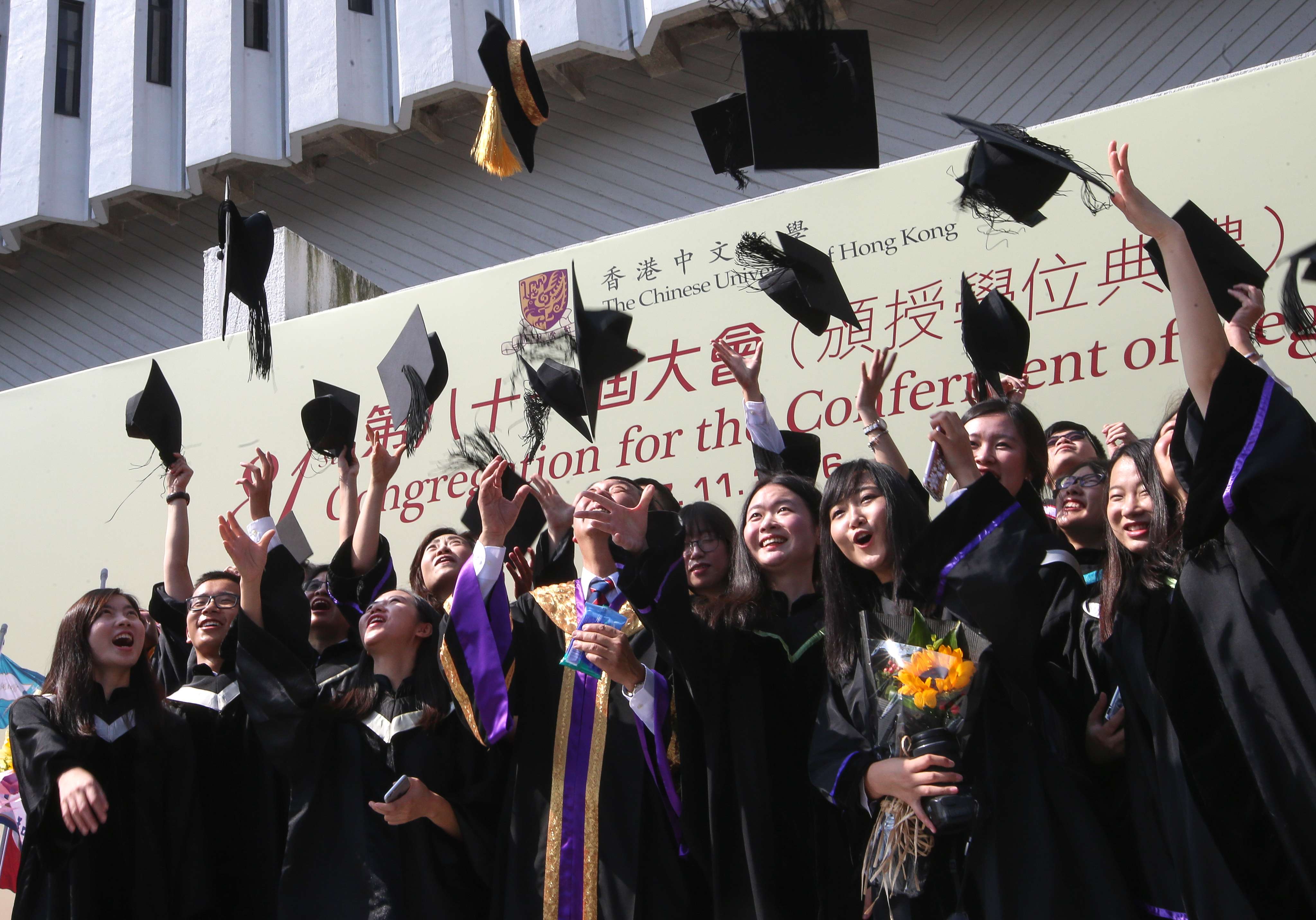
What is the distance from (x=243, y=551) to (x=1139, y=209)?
7.24 feet

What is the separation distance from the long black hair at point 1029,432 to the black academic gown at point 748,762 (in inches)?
31.0

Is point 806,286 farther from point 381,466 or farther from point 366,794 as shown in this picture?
point 366,794

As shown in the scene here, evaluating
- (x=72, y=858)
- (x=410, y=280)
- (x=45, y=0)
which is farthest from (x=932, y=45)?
(x=45, y=0)

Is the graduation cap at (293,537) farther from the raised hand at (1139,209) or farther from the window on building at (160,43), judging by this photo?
the window on building at (160,43)

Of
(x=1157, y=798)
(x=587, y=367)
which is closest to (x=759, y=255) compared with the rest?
(x=587, y=367)

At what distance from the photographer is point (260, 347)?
5.51 meters

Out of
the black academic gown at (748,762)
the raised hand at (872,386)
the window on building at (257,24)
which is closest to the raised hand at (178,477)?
the black academic gown at (748,762)

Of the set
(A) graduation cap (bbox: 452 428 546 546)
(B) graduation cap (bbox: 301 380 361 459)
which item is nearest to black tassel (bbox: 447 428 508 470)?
(A) graduation cap (bbox: 452 428 546 546)

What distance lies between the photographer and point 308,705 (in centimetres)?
311

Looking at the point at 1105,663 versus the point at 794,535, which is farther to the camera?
the point at 794,535

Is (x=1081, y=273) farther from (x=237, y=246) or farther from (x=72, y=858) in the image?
(x=72, y=858)

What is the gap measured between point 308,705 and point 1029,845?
5.75ft

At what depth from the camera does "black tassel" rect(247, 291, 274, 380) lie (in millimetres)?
5328

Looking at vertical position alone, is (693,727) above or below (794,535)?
below
